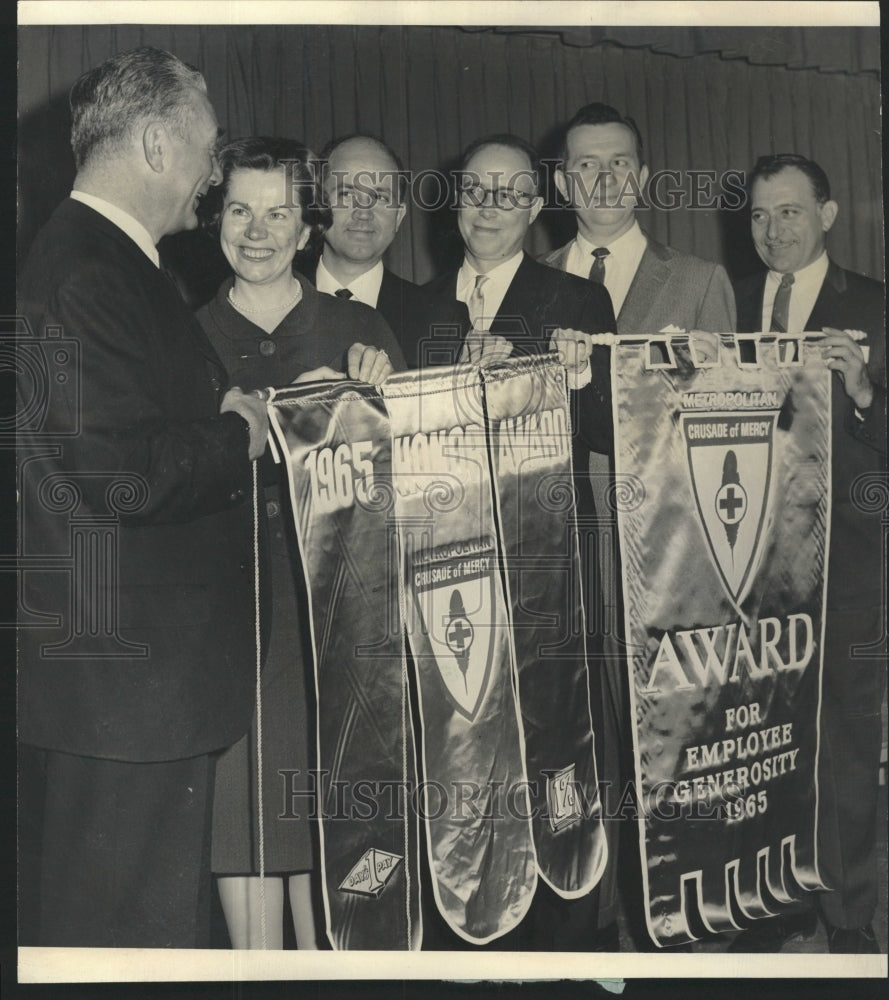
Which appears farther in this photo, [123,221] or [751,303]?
[751,303]

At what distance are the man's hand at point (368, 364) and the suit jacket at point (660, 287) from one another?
21.6 inches

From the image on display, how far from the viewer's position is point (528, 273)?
365cm

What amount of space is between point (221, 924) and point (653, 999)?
1263mm

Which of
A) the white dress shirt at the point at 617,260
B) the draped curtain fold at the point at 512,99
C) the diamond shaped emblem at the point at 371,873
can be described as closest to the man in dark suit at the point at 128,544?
the draped curtain fold at the point at 512,99

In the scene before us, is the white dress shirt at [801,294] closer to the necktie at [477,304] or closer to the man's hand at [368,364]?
the necktie at [477,304]

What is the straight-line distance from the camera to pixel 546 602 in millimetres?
3615

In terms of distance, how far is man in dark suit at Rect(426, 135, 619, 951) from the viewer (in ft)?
11.9

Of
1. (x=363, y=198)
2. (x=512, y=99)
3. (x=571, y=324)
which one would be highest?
(x=512, y=99)

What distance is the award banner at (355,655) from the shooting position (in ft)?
11.7

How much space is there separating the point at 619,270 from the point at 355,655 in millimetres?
1335

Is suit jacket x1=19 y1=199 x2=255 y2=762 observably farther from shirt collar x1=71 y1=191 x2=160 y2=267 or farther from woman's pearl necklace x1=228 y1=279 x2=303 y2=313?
woman's pearl necklace x1=228 y1=279 x2=303 y2=313

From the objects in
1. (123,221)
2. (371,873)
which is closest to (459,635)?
(371,873)

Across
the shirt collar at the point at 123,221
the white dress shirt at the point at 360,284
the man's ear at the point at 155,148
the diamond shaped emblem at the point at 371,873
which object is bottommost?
the diamond shaped emblem at the point at 371,873

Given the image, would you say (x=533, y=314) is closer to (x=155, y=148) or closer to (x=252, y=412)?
(x=252, y=412)
